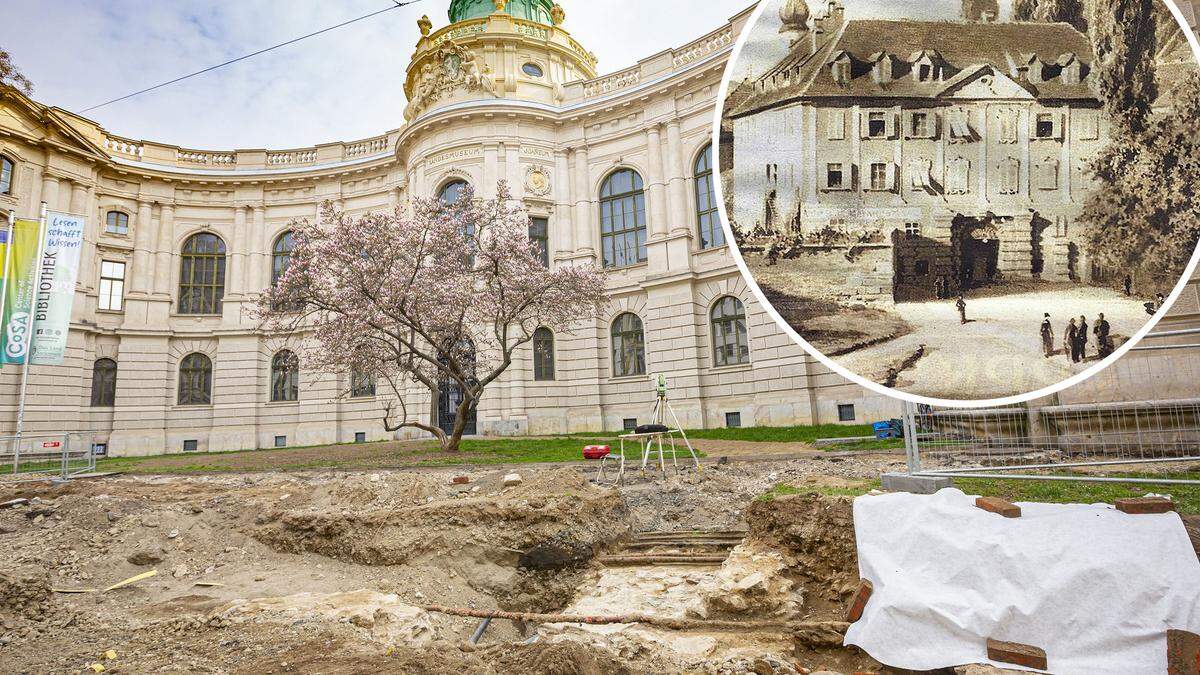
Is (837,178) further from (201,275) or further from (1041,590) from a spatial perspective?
(201,275)

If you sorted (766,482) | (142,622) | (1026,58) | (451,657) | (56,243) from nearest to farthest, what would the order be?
(1026,58), (451,657), (142,622), (766,482), (56,243)

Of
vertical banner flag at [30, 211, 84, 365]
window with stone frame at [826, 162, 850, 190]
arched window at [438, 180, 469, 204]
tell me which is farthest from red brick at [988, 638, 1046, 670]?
arched window at [438, 180, 469, 204]

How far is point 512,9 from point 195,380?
2512 cm

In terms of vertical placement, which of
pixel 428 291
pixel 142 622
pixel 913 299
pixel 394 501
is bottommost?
pixel 142 622

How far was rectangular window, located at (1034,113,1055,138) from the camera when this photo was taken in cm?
208

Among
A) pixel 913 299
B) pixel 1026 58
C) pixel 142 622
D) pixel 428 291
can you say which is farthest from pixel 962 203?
pixel 428 291

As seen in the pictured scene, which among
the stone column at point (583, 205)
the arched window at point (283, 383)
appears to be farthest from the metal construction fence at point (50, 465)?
the stone column at point (583, 205)

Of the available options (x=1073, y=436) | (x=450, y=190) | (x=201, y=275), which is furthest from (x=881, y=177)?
(x=201, y=275)

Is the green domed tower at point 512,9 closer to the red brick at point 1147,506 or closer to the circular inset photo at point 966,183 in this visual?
the circular inset photo at point 966,183

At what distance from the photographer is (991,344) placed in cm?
215

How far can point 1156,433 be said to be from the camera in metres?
7.66

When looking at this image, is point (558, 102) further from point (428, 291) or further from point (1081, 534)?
point (1081, 534)

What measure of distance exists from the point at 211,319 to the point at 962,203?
3685 cm

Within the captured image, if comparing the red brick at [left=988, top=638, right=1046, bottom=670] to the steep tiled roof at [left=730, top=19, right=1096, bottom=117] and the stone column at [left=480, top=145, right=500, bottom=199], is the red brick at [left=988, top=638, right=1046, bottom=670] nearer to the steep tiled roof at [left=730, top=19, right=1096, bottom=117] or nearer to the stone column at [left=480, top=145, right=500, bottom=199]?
the steep tiled roof at [left=730, top=19, right=1096, bottom=117]
